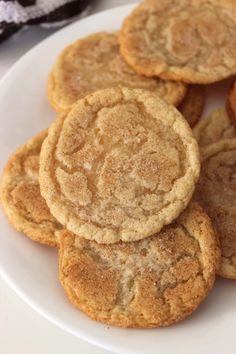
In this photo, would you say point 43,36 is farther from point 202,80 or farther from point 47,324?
point 47,324

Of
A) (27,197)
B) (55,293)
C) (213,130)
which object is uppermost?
(27,197)

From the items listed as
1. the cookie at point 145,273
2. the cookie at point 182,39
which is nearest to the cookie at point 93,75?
the cookie at point 182,39

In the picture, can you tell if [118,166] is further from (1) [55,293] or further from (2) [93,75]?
(2) [93,75]

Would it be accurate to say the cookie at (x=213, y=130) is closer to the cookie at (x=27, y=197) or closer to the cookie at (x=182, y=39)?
the cookie at (x=182, y=39)

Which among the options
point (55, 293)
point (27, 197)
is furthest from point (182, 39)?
point (55, 293)

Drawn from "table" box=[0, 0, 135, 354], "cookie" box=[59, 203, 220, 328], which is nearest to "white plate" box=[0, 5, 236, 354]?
"cookie" box=[59, 203, 220, 328]

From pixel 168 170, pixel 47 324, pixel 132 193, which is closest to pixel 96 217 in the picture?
pixel 132 193

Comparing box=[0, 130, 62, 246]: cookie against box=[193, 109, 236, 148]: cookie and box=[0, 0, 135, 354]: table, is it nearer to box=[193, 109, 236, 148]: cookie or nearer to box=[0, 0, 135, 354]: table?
box=[0, 0, 135, 354]: table
